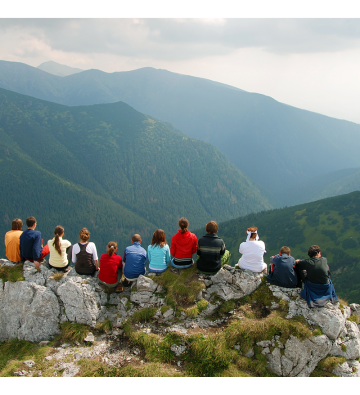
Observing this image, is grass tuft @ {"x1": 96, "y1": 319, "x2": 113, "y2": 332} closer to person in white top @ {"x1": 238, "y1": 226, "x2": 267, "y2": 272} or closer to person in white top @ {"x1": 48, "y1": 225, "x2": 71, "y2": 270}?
person in white top @ {"x1": 48, "y1": 225, "x2": 71, "y2": 270}

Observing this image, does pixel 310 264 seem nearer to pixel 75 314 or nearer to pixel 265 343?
pixel 265 343

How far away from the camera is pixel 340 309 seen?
44.0 ft

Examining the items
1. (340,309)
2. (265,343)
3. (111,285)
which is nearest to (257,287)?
A: (265,343)

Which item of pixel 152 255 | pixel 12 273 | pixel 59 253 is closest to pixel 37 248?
pixel 59 253

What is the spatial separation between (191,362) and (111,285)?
20.8ft

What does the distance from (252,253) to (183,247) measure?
12.9 ft

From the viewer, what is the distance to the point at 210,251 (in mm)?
14656

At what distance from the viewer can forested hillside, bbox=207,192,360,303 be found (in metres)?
151

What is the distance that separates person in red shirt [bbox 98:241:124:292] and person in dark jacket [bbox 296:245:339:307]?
9.99 meters

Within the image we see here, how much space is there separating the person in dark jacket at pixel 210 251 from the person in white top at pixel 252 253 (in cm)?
128

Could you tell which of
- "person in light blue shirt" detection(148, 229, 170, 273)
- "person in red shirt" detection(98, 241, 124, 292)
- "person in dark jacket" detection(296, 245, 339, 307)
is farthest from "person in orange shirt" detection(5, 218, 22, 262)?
"person in dark jacket" detection(296, 245, 339, 307)

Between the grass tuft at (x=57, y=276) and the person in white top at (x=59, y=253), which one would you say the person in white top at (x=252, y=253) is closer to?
the person in white top at (x=59, y=253)

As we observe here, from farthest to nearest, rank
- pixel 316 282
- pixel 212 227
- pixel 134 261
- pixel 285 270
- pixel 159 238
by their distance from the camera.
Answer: pixel 134 261
pixel 159 238
pixel 212 227
pixel 285 270
pixel 316 282

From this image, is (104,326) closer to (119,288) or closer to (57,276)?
(119,288)
